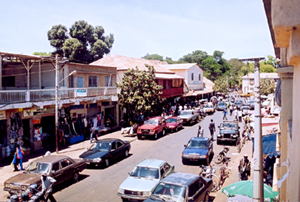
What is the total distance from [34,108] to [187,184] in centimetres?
1355

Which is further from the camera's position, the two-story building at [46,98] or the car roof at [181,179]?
the two-story building at [46,98]

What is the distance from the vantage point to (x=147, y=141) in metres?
22.7

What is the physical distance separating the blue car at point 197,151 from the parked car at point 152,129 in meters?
6.30

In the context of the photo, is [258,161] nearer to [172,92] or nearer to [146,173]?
[146,173]

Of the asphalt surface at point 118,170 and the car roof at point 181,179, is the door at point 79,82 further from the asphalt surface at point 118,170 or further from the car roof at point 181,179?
the car roof at point 181,179

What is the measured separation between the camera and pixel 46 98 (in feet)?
63.1

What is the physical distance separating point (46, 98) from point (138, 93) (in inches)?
359

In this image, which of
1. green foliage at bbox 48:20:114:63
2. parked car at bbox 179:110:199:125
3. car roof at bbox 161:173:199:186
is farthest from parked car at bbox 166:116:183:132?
green foliage at bbox 48:20:114:63

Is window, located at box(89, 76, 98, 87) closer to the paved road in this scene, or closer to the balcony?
the paved road

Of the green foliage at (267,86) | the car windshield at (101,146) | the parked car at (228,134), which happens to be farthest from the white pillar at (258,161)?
the green foliage at (267,86)

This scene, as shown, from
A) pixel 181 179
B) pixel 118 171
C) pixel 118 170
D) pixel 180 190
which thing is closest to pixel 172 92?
pixel 118 170

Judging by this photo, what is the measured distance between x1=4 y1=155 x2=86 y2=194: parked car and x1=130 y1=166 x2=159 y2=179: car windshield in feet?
10.6

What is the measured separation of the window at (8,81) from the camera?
22.2 metres

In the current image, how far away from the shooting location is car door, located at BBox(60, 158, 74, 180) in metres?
12.3
